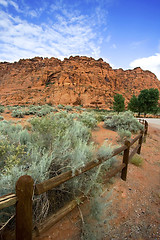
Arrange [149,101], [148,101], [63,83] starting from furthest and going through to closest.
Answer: [63,83] → [148,101] → [149,101]

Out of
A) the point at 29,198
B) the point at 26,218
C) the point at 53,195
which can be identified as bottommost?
the point at 53,195

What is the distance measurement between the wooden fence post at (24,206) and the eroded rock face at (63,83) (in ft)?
137

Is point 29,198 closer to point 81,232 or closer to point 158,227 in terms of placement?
point 81,232

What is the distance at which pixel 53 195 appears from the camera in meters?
2.37

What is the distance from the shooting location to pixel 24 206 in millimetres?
1414

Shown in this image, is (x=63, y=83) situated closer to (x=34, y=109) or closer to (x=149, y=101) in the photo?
(x=149, y=101)

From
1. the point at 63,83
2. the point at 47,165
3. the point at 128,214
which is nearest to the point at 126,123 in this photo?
the point at 128,214


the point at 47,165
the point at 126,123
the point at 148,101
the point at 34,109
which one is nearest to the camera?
the point at 47,165

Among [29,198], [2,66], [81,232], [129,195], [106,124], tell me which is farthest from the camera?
[2,66]

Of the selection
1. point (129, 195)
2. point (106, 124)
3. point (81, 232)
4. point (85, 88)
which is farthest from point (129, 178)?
point (85, 88)

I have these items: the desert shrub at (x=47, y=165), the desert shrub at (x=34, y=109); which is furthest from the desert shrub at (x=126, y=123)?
the desert shrub at (x=34, y=109)

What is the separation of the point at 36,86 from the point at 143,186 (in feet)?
183

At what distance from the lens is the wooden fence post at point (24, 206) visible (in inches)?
52.5

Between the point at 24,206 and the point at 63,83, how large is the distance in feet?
167
